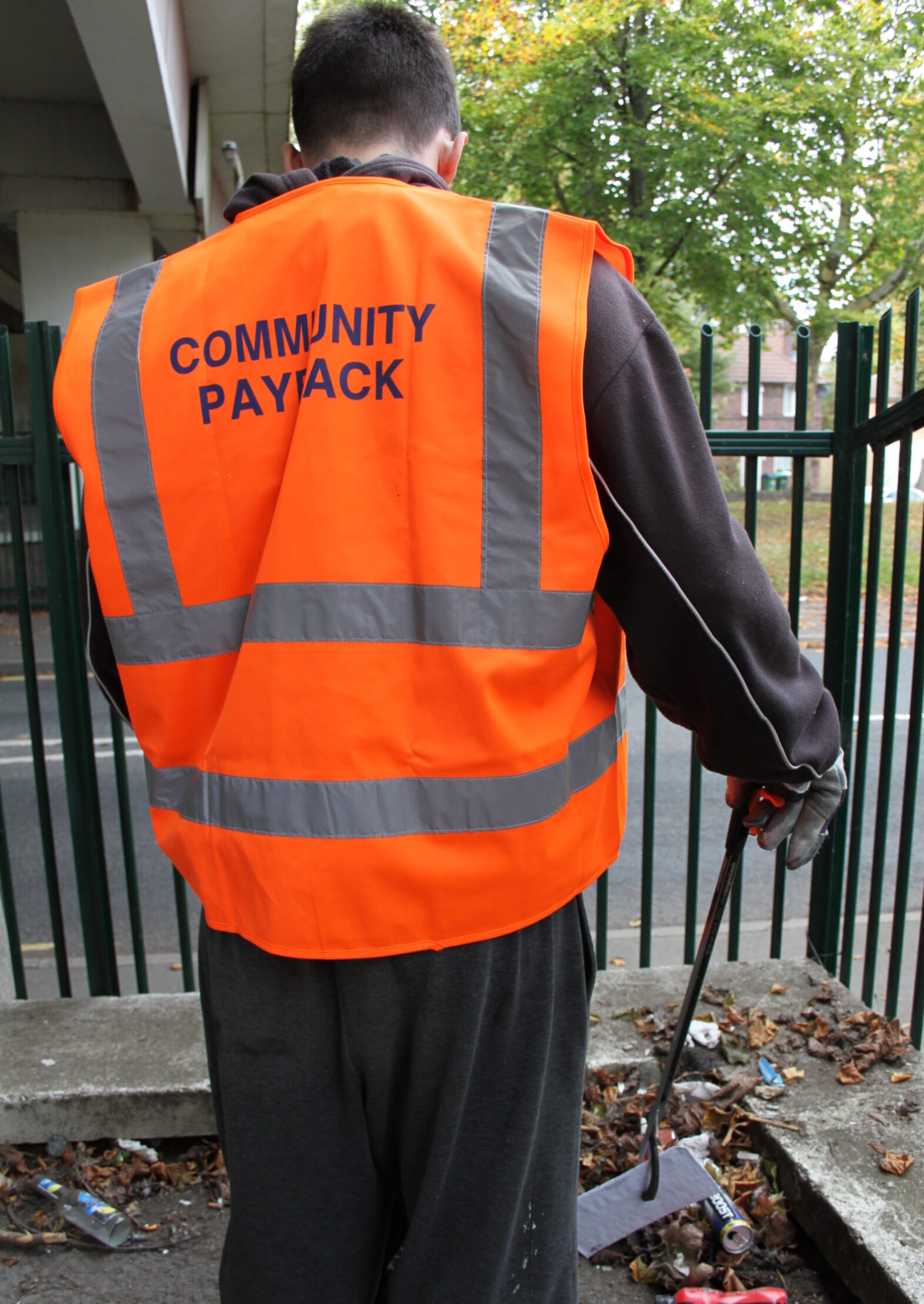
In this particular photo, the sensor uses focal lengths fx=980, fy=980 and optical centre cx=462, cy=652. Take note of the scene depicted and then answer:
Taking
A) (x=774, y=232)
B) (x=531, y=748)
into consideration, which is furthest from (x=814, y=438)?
(x=774, y=232)

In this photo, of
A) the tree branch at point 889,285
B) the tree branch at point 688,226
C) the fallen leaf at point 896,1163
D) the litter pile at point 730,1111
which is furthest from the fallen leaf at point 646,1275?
the tree branch at point 889,285

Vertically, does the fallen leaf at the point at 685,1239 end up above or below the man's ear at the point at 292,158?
below

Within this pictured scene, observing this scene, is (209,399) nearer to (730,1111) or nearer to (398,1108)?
(398,1108)

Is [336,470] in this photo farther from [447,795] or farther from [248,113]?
[248,113]

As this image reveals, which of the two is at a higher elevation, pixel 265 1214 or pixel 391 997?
pixel 391 997

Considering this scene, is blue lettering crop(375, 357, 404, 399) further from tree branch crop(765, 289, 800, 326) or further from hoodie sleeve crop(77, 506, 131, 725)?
tree branch crop(765, 289, 800, 326)

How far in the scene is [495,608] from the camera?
3.85 ft

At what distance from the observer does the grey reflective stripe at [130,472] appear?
4.17 ft

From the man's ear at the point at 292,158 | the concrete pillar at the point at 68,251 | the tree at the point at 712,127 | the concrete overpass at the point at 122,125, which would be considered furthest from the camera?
the tree at the point at 712,127

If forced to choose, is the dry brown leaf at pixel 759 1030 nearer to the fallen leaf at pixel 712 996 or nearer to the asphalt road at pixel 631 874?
the fallen leaf at pixel 712 996

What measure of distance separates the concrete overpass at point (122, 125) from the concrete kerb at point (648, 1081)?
6.44m

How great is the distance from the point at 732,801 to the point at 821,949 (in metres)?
1.50

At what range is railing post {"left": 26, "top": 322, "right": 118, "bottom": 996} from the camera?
253 cm

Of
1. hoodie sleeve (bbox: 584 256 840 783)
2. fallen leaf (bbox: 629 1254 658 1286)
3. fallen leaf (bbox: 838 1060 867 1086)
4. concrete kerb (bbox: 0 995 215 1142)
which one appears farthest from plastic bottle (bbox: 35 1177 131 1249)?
hoodie sleeve (bbox: 584 256 840 783)
